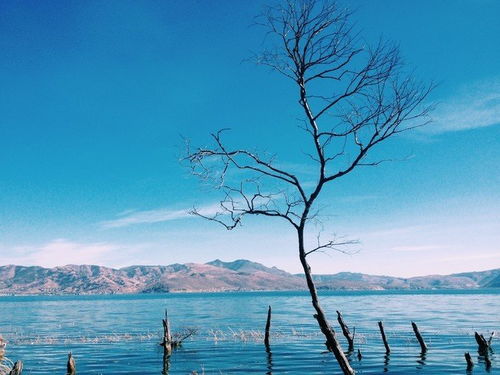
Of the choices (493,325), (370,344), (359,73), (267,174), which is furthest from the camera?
(493,325)

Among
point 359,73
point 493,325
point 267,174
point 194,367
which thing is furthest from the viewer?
point 493,325

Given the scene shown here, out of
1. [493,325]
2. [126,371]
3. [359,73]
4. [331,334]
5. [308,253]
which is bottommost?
[493,325]

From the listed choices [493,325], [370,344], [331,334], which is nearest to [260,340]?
[370,344]

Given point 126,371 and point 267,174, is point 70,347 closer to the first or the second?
point 126,371

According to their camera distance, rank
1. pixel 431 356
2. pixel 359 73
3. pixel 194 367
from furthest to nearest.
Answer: pixel 431 356
pixel 194 367
pixel 359 73

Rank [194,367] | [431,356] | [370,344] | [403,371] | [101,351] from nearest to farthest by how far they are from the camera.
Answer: [403,371] → [194,367] → [431,356] → [101,351] → [370,344]

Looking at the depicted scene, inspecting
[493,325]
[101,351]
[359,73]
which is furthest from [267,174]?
[493,325]

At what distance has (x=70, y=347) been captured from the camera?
1876 inches

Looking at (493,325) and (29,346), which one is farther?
(493,325)

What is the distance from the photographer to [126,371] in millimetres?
33406

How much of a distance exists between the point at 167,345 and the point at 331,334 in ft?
105

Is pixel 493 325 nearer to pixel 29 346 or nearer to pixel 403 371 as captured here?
pixel 403 371

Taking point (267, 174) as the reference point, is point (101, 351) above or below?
below

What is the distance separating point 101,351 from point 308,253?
39.8 meters
